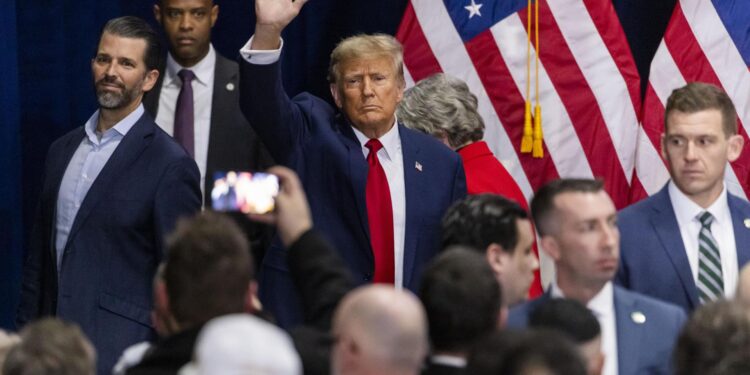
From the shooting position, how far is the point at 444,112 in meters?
6.69

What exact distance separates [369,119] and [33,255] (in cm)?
131

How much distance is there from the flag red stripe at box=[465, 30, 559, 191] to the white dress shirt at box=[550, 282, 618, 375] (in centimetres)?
266

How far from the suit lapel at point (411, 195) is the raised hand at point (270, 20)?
706 millimetres

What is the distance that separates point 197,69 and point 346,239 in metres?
1.24

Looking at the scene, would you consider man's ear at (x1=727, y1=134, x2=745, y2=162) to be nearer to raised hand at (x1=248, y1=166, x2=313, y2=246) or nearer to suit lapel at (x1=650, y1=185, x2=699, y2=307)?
suit lapel at (x1=650, y1=185, x2=699, y2=307)

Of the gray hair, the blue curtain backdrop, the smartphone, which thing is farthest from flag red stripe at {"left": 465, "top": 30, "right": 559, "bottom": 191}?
the smartphone

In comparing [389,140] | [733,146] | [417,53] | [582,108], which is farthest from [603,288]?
[417,53]

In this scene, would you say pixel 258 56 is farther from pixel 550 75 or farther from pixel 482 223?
pixel 550 75

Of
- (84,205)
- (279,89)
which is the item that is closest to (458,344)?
(279,89)

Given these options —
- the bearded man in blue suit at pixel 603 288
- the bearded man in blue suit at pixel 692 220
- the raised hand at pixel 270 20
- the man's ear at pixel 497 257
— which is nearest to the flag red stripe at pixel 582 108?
the bearded man in blue suit at pixel 692 220

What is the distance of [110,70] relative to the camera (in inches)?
238

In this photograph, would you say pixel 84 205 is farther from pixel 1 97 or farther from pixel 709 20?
pixel 709 20

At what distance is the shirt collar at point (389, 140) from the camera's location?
236 inches

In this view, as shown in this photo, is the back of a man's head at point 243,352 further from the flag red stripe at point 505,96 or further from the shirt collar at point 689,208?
the flag red stripe at point 505,96
